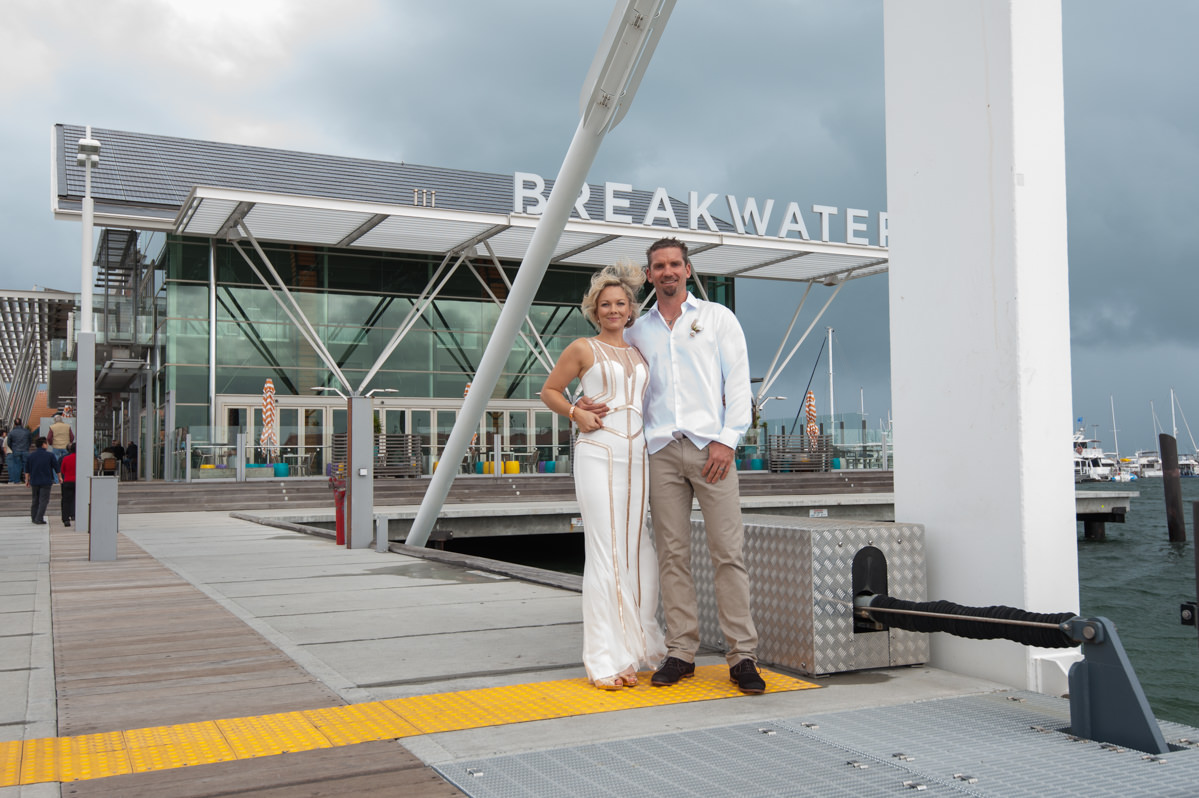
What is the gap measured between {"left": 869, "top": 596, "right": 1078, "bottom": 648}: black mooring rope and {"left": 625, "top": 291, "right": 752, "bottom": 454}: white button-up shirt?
952mm

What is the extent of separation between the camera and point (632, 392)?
427 cm

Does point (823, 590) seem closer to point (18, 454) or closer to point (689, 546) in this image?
point (689, 546)

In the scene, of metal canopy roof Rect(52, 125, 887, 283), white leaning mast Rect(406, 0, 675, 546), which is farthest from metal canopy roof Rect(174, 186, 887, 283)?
white leaning mast Rect(406, 0, 675, 546)

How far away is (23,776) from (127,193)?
99.3ft

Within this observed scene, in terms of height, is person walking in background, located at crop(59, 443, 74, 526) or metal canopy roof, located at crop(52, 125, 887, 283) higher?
metal canopy roof, located at crop(52, 125, 887, 283)

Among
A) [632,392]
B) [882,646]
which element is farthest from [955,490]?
[632,392]

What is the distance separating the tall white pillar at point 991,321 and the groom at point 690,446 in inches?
36.3

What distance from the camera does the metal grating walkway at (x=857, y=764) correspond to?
2.80m

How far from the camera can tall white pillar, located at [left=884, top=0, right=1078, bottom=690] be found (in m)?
4.02

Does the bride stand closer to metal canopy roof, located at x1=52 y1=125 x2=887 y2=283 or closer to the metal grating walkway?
the metal grating walkway

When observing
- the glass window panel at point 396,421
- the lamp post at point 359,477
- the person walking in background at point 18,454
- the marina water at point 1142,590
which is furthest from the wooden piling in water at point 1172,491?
the person walking in background at point 18,454

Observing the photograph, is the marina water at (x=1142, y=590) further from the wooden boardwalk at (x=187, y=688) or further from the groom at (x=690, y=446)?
the wooden boardwalk at (x=187, y=688)

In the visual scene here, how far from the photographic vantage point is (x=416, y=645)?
5242 mm

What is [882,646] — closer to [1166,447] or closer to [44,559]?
[44,559]
